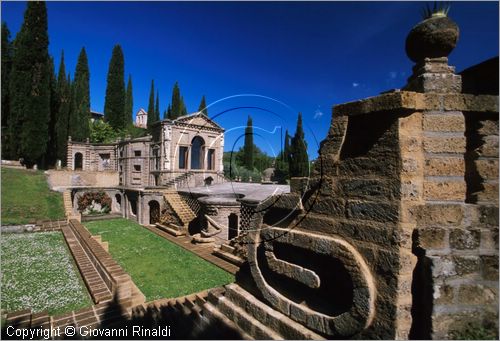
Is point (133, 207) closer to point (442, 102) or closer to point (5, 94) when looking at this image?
point (5, 94)

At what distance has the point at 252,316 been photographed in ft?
12.2

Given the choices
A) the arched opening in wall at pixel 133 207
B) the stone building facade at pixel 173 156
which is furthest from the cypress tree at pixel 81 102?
the arched opening in wall at pixel 133 207

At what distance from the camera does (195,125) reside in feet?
89.6

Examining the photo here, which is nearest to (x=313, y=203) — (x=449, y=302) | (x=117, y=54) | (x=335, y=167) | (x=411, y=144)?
(x=335, y=167)

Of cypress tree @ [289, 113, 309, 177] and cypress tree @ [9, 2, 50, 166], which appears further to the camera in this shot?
cypress tree @ [9, 2, 50, 166]

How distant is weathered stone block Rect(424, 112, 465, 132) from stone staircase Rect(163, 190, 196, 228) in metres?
16.2

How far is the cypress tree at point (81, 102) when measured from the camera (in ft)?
120

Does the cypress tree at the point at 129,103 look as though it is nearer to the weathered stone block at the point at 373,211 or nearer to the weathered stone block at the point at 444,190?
the weathered stone block at the point at 373,211

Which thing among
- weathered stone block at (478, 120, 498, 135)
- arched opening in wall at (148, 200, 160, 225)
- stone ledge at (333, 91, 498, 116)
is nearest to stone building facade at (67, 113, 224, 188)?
arched opening in wall at (148, 200, 160, 225)

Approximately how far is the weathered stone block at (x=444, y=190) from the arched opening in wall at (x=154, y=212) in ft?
65.7

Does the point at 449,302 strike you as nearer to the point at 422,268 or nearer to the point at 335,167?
the point at 422,268

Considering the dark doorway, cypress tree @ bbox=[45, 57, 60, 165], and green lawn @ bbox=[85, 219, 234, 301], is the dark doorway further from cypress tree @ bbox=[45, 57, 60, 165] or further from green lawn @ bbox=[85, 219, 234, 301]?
green lawn @ bbox=[85, 219, 234, 301]

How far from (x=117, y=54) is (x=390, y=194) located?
51.4 metres

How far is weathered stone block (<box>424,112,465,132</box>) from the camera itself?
2.65 metres
